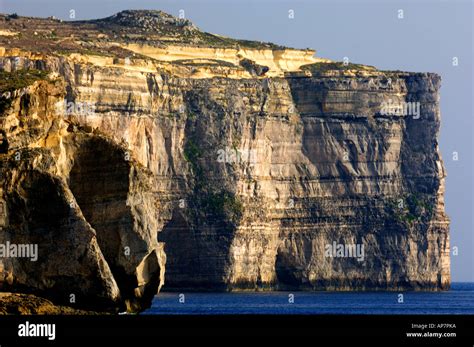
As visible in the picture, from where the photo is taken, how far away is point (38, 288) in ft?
277

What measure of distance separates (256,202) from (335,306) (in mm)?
31924

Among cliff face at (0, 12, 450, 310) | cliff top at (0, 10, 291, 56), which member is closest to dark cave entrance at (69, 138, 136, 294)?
cliff face at (0, 12, 450, 310)

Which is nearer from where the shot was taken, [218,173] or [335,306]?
[335,306]

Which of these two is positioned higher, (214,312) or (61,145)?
(61,145)

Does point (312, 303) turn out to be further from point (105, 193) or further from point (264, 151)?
point (105, 193)

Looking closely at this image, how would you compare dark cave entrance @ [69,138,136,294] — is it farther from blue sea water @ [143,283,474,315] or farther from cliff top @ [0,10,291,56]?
cliff top @ [0,10,291,56]

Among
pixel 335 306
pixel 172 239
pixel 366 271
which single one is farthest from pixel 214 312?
pixel 366 271

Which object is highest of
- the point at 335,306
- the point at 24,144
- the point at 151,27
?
the point at 151,27

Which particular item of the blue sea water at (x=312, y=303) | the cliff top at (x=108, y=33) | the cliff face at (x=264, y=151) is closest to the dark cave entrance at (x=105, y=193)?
the blue sea water at (x=312, y=303)

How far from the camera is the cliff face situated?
146 meters

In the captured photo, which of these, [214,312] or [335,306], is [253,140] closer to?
[335,306]

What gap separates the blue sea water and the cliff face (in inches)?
237

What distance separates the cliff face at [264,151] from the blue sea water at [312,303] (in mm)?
6031

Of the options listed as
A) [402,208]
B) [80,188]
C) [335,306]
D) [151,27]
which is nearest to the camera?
[80,188]
